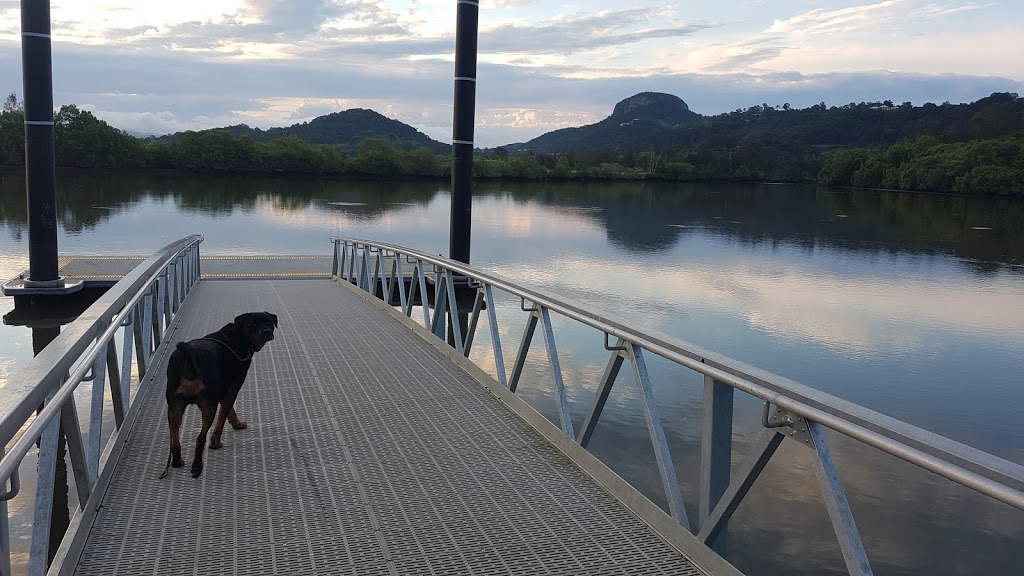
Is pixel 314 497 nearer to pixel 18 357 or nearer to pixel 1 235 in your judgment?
pixel 18 357

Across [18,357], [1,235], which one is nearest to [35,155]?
[18,357]

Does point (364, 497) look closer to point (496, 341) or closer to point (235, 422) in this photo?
point (235, 422)

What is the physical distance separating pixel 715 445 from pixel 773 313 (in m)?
13.2

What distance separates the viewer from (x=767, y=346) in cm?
1223

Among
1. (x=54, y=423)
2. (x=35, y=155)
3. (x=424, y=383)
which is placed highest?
(x=35, y=155)

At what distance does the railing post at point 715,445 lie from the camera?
285cm

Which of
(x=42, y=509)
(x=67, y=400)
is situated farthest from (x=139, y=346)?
(x=42, y=509)

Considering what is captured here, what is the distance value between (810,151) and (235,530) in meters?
115

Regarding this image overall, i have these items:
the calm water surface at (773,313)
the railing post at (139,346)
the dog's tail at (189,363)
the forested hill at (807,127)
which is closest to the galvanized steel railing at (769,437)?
the calm water surface at (773,313)

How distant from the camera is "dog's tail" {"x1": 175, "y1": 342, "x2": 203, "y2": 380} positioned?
3.39 meters

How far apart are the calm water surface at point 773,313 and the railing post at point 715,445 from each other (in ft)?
2.47

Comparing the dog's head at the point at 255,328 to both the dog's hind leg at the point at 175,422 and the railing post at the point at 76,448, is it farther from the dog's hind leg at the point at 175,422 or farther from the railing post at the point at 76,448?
the railing post at the point at 76,448

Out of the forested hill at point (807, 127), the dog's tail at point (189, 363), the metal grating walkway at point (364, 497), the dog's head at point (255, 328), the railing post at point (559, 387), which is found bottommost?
the metal grating walkway at point (364, 497)

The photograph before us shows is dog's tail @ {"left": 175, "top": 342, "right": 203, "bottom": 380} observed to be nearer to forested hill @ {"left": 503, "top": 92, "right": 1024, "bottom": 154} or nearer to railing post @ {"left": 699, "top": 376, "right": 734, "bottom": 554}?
railing post @ {"left": 699, "top": 376, "right": 734, "bottom": 554}
